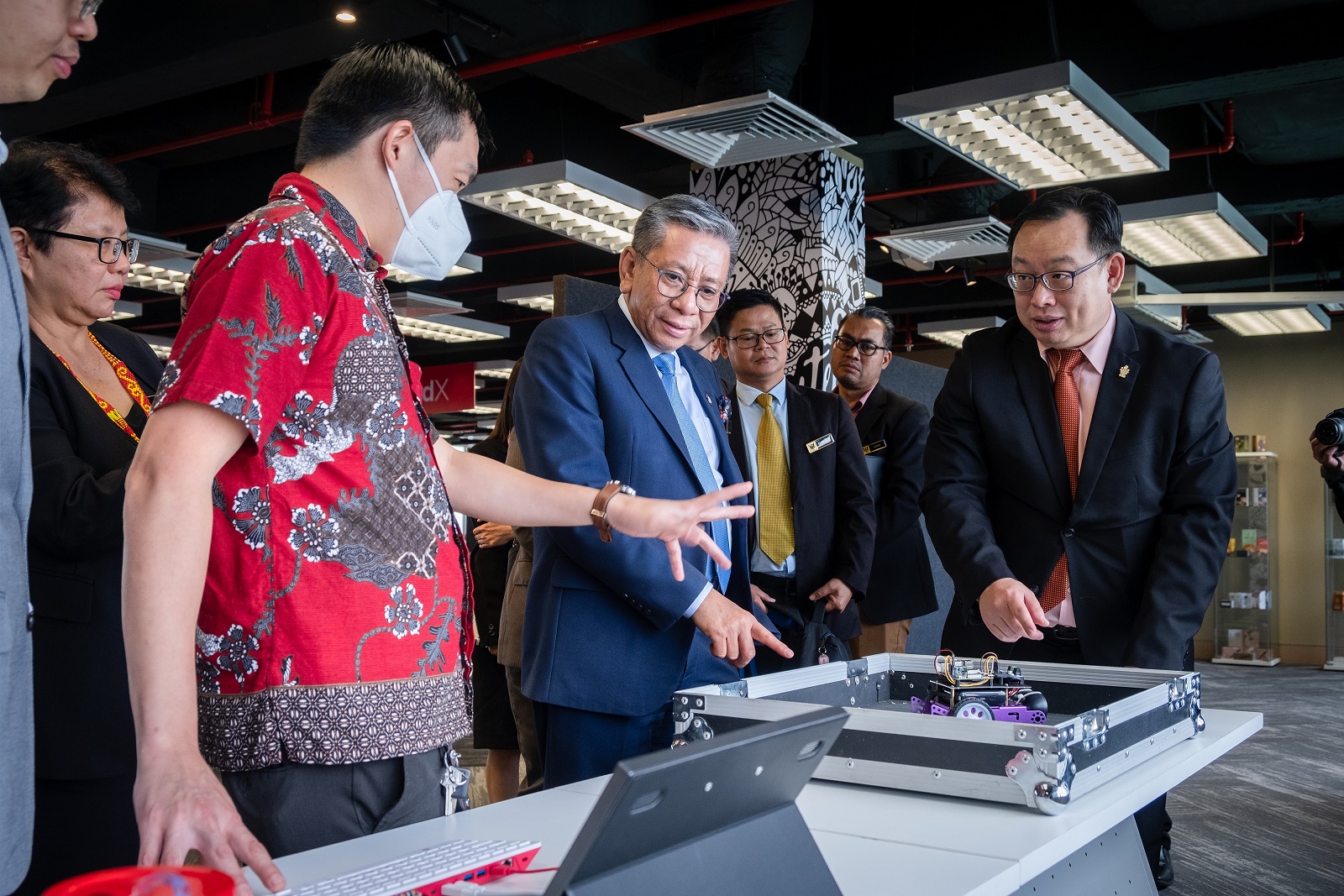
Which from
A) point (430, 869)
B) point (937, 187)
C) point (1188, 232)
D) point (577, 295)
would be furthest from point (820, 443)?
point (1188, 232)

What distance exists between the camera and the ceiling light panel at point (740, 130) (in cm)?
432

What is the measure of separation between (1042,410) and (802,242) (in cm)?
353

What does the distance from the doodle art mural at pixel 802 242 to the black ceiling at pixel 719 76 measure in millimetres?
327

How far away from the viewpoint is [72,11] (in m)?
1.11

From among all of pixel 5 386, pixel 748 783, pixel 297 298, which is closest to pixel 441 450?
pixel 297 298

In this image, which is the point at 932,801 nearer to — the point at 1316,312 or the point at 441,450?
the point at 441,450

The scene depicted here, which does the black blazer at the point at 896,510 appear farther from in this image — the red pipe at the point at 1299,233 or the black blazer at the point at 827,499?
the red pipe at the point at 1299,233

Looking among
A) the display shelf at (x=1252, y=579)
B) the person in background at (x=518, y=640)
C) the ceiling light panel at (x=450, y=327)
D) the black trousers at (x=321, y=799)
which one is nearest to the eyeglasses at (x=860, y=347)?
the person in background at (x=518, y=640)

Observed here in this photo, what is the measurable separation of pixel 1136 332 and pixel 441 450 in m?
1.54

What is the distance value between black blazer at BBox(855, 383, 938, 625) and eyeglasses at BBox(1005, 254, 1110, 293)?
1961 mm

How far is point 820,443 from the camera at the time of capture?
333 centimetres

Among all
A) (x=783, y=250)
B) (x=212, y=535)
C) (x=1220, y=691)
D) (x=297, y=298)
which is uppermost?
(x=783, y=250)

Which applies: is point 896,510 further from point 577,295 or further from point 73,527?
point 73,527

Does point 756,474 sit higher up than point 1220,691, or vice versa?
point 756,474
